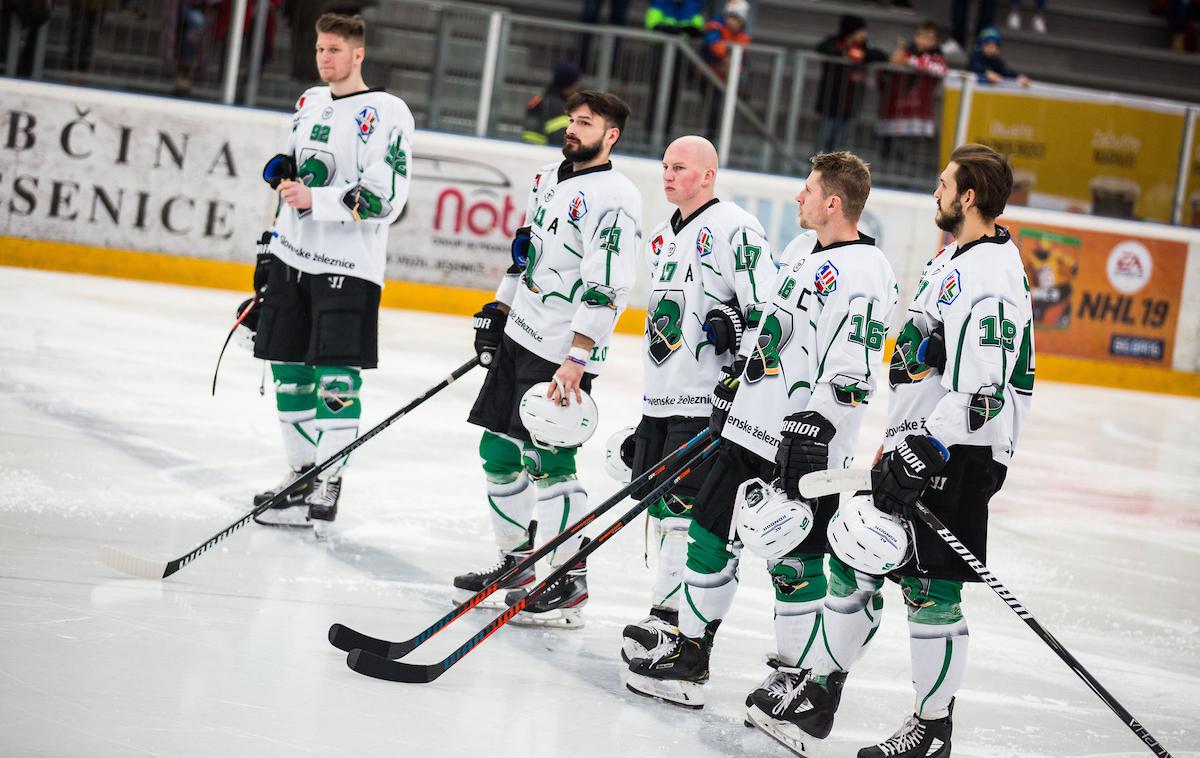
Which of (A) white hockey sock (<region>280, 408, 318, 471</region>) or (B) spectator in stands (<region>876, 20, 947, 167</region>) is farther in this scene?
(B) spectator in stands (<region>876, 20, 947, 167</region>)

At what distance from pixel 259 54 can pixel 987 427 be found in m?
8.40

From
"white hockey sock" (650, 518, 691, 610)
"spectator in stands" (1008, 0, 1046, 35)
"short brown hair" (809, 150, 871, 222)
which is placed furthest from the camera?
"spectator in stands" (1008, 0, 1046, 35)

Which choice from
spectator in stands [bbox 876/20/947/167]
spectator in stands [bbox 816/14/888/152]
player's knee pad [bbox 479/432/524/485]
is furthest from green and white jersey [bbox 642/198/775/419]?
spectator in stands [bbox 876/20/947/167]

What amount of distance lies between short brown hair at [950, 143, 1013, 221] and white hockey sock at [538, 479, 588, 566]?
160 centimetres

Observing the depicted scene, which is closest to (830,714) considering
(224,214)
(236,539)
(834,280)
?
(834,280)

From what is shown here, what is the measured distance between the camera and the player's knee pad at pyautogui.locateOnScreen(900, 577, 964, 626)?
139 inches

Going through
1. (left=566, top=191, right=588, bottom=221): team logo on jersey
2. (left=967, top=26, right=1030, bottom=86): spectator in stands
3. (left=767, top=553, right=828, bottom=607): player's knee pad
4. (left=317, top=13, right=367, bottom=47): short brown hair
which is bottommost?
(left=767, top=553, right=828, bottom=607): player's knee pad

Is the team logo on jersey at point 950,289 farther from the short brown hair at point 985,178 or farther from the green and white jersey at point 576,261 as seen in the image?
the green and white jersey at point 576,261

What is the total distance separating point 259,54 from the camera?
10680mm

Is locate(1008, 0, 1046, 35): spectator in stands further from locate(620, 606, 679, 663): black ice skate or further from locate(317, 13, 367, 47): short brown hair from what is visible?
locate(620, 606, 679, 663): black ice skate

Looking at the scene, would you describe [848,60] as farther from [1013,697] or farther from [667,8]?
[1013,697]

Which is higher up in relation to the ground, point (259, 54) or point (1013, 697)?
point (259, 54)

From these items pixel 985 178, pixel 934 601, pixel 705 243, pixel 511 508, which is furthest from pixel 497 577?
pixel 985 178

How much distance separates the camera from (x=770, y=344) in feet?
12.4
